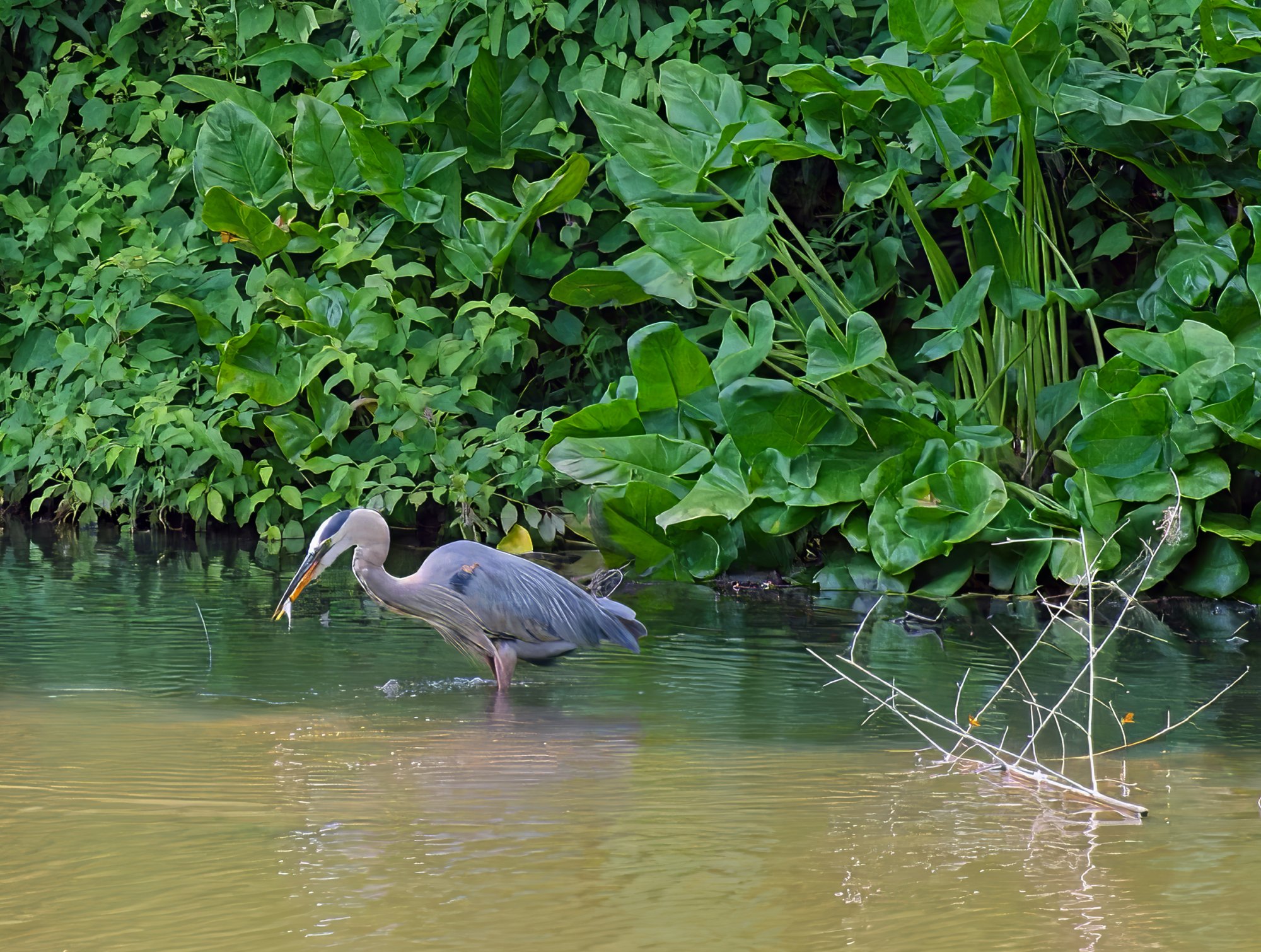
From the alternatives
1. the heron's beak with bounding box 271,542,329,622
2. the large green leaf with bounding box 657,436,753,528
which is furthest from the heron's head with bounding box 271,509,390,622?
the large green leaf with bounding box 657,436,753,528

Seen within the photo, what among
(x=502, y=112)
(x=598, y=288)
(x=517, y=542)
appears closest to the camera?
(x=598, y=288)

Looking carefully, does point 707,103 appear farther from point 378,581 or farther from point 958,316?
point 378,581

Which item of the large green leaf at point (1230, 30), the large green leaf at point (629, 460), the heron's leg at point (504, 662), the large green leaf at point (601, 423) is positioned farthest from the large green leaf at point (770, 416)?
the large green leaf at point (1230, 30)

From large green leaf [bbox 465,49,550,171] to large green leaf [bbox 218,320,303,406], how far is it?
4.03 ft

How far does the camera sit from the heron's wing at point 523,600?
4020mm

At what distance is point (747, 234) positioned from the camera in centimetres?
541

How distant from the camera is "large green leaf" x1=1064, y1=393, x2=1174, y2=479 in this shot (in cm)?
486

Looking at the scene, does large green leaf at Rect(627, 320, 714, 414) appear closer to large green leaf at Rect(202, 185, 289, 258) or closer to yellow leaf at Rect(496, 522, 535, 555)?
yellow leaf at Rect(496, 522, 535, 555)

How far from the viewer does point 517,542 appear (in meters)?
6.13

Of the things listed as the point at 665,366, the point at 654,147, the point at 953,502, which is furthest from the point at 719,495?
the point at 654,147

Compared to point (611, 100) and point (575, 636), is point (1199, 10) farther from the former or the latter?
point (575, 636)

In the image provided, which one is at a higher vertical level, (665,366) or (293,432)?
(665,366)

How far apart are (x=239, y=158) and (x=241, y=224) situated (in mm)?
380

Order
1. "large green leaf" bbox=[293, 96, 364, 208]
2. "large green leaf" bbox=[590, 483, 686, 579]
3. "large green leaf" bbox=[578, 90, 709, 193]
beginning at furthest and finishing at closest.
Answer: "large green leaf" bbox=[293, 96, 364, 208]
"large green leaf" bbox=[578, 90, 709, 193]
"large green leaf" bbox=[590, 483, 686, 579]
